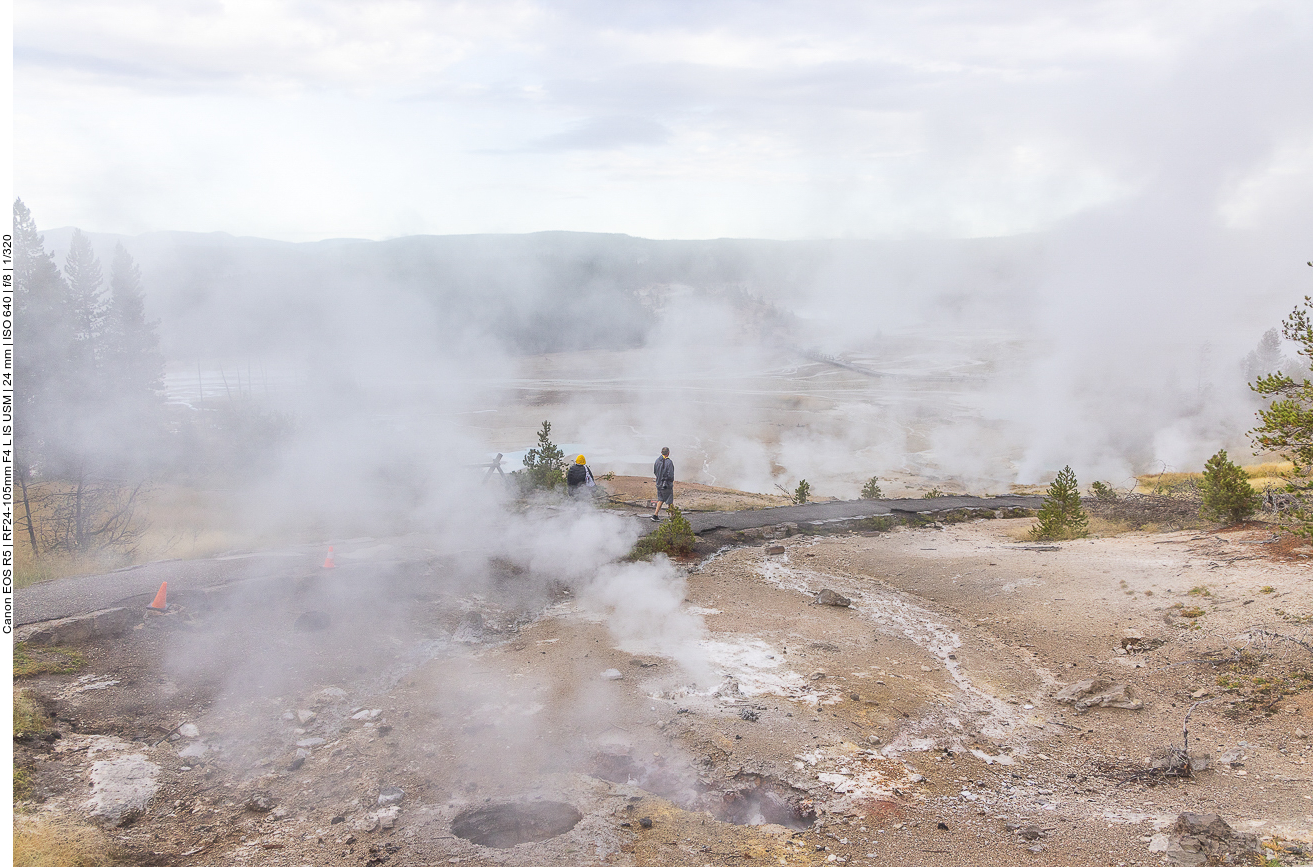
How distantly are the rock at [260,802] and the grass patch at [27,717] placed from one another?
1.55 m

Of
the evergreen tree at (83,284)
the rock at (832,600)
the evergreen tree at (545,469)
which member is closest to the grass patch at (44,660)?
the evergreen tree at (545,469)

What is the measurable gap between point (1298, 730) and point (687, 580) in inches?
234

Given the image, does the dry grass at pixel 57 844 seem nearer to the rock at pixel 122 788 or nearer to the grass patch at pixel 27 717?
the rock at pixel 122 788

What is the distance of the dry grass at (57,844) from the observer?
370 centimetres

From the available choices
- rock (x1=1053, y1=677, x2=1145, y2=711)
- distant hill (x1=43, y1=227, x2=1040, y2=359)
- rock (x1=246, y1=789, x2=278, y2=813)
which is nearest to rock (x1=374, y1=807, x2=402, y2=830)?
rock (x1=246, y1=789, x2=278, y2=813)

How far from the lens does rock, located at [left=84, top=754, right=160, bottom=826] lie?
4.21m

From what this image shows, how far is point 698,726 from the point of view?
539 centimetres

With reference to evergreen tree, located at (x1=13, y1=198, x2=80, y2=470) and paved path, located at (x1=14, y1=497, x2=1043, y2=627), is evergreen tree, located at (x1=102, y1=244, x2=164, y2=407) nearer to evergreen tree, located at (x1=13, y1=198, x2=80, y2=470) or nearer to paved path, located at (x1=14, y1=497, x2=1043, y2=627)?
evergreen tree, located at (x1=13, y1=198, x2=80, y2=470)

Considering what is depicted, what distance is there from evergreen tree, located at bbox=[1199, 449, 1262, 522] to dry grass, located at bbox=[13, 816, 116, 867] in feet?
41.8

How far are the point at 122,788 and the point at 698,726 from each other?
3633mm

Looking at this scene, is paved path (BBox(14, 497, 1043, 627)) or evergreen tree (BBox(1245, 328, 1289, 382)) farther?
evergreen tree (BBox(1245, 328, 1289, 382))

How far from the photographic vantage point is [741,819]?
14.5ft

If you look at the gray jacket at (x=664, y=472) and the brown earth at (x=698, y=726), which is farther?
the gray jacket at (x=664, y=472)

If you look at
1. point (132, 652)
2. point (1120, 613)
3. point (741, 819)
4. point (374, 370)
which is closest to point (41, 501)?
point (132, 652)
